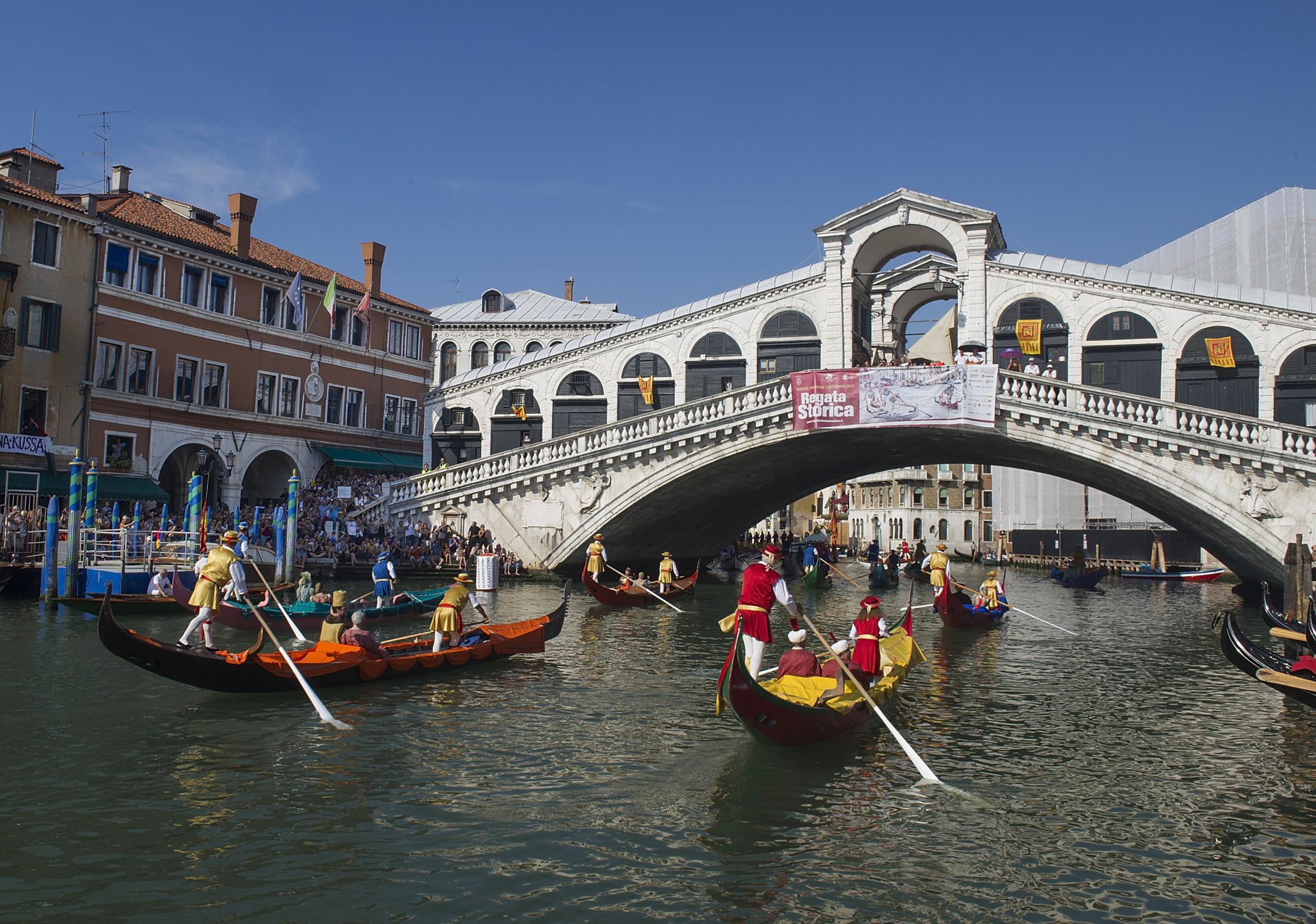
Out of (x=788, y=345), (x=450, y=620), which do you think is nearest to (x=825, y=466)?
(x=788, y=345)

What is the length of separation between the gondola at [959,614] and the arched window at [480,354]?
100 ft

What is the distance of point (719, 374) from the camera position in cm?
2900

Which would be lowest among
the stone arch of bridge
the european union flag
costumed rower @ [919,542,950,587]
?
costumed rower @ [919,542,950,587]

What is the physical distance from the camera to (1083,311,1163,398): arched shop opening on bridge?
959 inches

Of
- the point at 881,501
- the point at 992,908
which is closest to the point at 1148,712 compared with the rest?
the point at 992,908

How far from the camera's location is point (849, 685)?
938 cm

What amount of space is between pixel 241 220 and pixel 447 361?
54.6 ft

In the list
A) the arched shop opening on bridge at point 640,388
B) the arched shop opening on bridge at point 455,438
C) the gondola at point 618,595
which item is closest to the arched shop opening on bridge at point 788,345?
the arched shop opening on bridge at point 640,388

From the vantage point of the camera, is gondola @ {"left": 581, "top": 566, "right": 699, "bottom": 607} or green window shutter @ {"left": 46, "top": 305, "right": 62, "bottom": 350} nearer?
gondola @ {"left": 581, "top": 566, "right": 699, "bottom": 607}

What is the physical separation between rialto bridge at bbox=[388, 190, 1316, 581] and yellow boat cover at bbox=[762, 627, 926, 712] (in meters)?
11.6

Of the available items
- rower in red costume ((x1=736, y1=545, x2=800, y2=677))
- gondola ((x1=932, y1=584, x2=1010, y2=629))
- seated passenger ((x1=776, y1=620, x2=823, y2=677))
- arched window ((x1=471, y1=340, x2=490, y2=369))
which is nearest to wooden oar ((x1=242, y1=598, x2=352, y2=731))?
rower in red costume ((x1=736, y1=545, x2=800, y2=677))

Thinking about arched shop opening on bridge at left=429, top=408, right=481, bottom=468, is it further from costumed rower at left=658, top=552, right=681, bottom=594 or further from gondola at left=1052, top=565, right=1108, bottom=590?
gondola at left=1052, top=565, right=1108, bottom=590

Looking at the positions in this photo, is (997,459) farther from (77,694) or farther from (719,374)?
(77,694)

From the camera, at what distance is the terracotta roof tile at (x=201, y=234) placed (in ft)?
89.6
